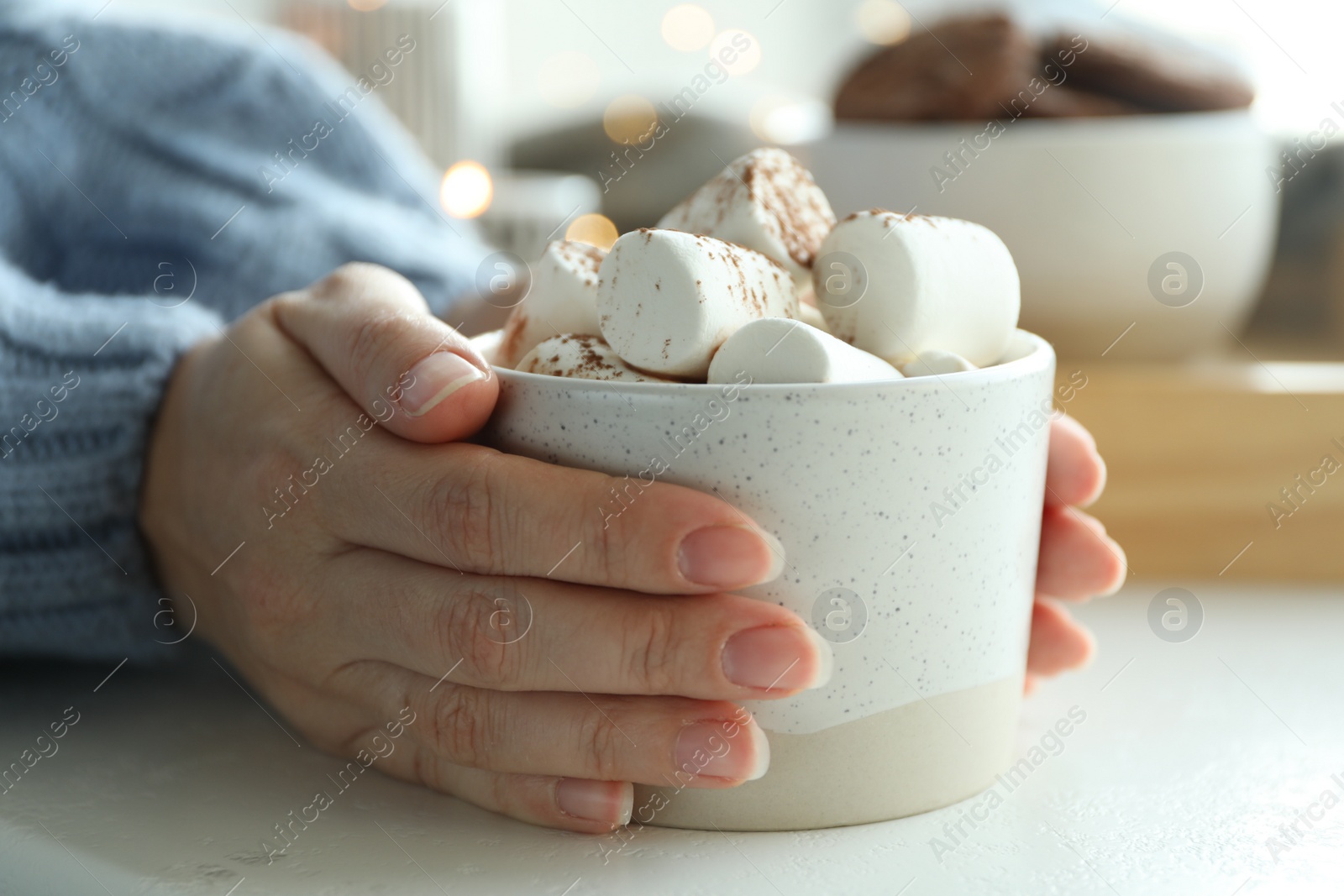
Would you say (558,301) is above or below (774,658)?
above

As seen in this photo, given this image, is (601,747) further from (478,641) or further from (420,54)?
(420,54)

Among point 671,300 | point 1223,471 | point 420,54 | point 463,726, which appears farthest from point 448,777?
point 420,54

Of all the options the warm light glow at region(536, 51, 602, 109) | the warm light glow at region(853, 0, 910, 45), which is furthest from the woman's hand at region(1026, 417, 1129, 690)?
the warm light glow at region(853, 0, 910, 45)

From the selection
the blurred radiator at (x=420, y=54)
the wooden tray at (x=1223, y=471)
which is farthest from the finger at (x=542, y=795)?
the blurred radiator at (x=420, y=54)

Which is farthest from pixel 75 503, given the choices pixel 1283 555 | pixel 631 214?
pixel 631 214

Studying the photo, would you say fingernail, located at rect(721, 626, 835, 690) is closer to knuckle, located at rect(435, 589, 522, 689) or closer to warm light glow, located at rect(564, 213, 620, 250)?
knuckle, located at rect(435, 589, 522, 689)

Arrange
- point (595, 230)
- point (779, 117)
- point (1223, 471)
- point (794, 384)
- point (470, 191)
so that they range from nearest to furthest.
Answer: point (794, 384) → point (1223, 471) → point (595, 230) → point (470, 191) → point (779, 117)
